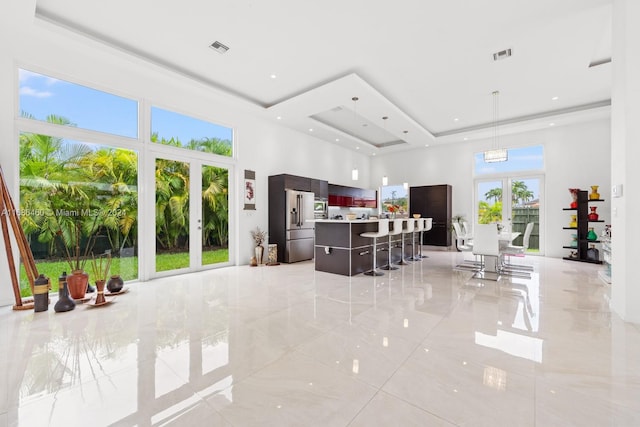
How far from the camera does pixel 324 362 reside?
216 cm

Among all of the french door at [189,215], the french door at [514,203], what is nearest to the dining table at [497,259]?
the french door at [514,203]

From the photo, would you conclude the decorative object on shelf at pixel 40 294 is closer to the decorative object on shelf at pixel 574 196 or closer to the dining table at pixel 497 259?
the dining table at pixel 497 259

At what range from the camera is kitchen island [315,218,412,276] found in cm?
516

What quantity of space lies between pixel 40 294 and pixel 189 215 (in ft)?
8.48

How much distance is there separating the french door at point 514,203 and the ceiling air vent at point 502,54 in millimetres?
4507

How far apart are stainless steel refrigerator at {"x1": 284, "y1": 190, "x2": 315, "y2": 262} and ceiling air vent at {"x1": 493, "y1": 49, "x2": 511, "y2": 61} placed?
4.62m

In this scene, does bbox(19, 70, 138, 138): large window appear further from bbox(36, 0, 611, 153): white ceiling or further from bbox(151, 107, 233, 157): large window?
bbox(36, 0, 611, 153): white ceiling

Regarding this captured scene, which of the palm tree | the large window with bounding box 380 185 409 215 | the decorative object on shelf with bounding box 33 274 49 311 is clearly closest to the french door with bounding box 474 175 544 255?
the palm tree

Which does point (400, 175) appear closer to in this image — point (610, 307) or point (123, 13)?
point (610, 307)

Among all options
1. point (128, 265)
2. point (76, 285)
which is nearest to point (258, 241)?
point (128, 265)

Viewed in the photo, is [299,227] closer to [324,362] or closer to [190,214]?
[190,214]

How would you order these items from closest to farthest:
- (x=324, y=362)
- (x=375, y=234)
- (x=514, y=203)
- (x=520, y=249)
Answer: (x=324, y=362) → (x=375, y=234) → (x=520, y=249) → (x=514, y=203)

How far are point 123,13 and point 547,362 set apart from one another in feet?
18.7

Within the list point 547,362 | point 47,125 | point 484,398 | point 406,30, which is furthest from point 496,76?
point 47,125
